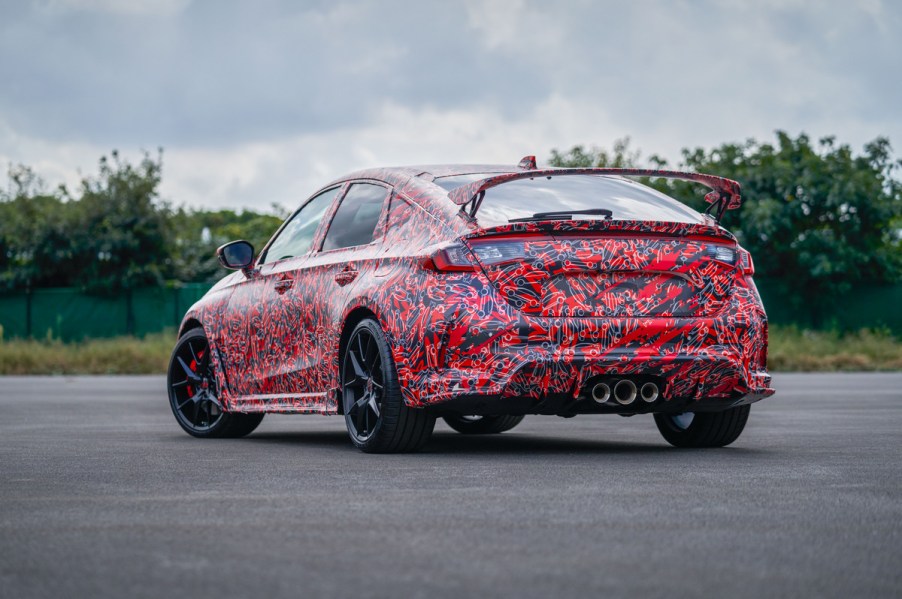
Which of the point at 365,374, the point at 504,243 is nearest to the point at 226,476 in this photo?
the point at 365,374

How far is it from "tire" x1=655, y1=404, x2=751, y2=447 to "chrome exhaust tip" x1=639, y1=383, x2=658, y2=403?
2.96 feet

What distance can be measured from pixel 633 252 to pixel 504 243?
656 millimetres

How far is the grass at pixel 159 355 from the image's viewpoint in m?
27.8

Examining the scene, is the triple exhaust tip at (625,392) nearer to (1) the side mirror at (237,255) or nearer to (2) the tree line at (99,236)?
(1) the side mirror at (237,255)

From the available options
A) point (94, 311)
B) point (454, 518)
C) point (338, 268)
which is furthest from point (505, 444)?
point (94, 311)

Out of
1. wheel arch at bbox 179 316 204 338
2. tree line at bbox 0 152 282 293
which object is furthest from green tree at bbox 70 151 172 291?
wheel arch at bbox 179 316 204 338

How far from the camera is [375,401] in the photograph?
7.46 metres

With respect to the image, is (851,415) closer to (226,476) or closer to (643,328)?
(643,328)

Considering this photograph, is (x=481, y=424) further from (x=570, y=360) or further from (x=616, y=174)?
(x=570, y=360)

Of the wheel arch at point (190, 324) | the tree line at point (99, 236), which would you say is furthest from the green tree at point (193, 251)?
the wheel arch at point (190, 324)

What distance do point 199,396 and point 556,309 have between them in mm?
3326

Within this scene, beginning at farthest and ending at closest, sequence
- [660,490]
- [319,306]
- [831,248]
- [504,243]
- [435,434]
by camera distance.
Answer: [831,248] < [435,434] < [319,306] < [504,243] < [660,490]

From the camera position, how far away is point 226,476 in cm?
648

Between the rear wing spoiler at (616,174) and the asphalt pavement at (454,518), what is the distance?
52.3 inches
